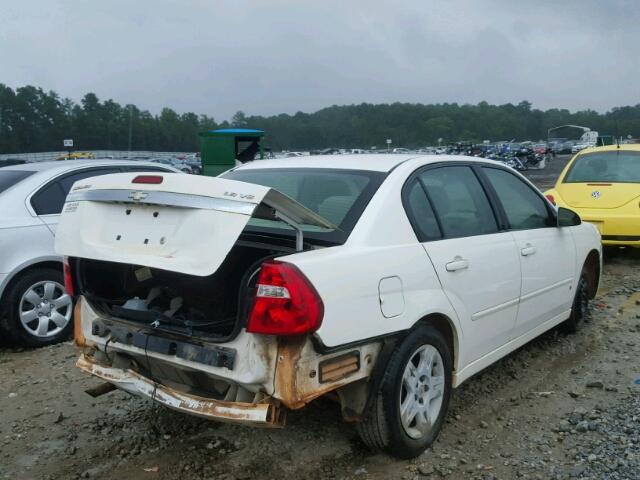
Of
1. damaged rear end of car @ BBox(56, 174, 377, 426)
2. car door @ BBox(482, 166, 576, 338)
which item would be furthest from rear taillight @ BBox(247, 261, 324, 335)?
car door @ BBox(482, 166, 576, 338)

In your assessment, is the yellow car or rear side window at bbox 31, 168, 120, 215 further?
the yellow car

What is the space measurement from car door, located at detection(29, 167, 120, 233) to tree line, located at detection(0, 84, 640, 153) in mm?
8997

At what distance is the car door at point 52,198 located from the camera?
524 centimetres

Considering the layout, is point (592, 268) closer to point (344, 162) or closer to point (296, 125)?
point (344, 162)

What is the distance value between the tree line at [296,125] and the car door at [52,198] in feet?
29.5

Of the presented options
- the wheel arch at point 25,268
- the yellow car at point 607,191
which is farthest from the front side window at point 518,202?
the wheel arch at point 25,268

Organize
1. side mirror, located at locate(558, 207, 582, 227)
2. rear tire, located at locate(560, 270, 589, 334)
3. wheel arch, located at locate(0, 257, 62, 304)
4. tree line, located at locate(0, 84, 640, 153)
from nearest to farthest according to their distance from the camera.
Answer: side mirror, located at locate(558, 207, 582, 227) → wheel arch, located at locate(0, 257, 62, 304) → rear tire, located at locate(560, 270, 589, 334) → tree line, located at locate(0, 84, 640, 153)

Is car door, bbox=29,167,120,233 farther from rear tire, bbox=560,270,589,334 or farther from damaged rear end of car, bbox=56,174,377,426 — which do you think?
rear tire, bbox=560,270,589,334

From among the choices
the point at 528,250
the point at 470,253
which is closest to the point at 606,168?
the point at 528,250

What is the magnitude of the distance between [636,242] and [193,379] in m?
6.62

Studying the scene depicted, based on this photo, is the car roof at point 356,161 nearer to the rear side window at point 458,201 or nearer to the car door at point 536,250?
the rear side window at point 458,201

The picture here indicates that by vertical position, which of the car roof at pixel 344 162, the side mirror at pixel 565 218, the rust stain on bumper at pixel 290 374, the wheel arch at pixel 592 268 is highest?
the car roof at pixel 344 162

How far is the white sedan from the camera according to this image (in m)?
2.53

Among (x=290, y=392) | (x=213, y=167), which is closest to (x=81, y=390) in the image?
(x=290, y=392)
